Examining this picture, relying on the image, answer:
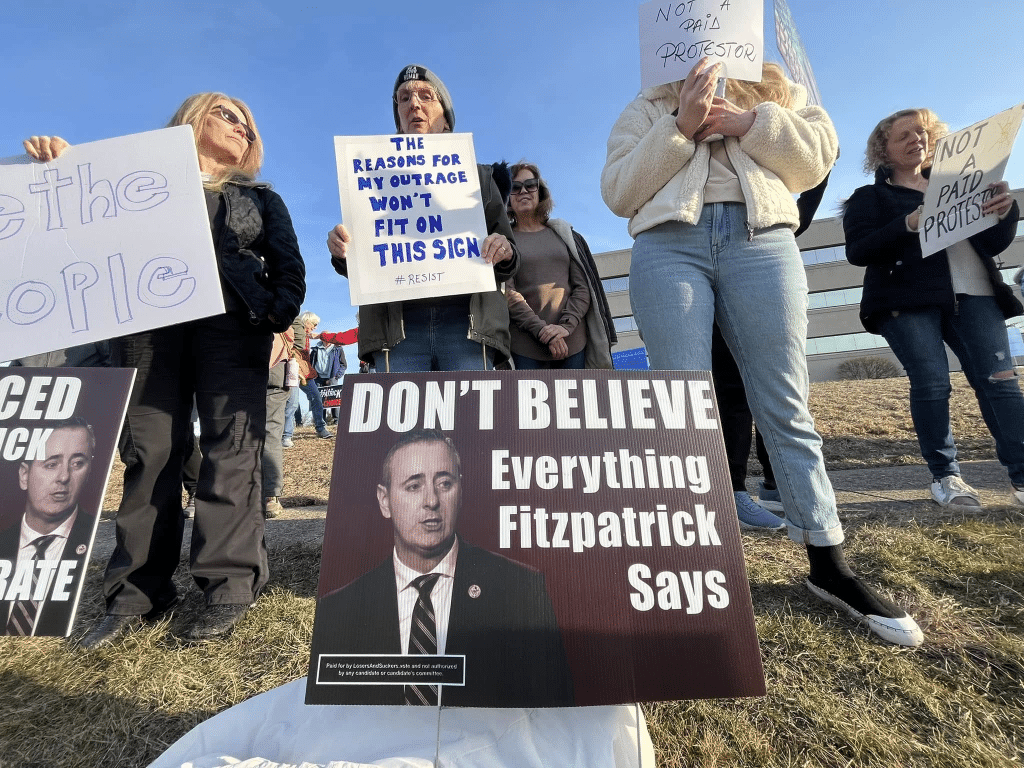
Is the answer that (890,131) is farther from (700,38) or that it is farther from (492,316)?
(492,316)

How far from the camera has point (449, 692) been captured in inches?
35.5

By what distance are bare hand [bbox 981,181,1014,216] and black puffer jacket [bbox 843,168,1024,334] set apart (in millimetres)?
57

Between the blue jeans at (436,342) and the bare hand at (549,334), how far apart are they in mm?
694

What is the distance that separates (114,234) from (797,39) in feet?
9.24

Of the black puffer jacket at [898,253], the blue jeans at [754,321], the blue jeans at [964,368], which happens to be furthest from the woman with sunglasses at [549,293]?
the blue jeans at [964,368]

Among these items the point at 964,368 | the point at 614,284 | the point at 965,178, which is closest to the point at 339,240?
the point at 965,178

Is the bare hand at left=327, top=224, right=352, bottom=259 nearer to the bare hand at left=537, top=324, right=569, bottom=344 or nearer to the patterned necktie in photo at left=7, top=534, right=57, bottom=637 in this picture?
the bare hand at left=537, top=324, right=569, bottom=344

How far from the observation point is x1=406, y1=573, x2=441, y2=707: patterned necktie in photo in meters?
0.90

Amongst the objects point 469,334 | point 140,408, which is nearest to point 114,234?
point 140,408

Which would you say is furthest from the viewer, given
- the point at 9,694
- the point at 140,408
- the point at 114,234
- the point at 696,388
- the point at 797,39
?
the point at 797,39

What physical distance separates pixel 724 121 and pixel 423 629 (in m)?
1.61

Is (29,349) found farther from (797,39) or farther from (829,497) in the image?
(797,39)

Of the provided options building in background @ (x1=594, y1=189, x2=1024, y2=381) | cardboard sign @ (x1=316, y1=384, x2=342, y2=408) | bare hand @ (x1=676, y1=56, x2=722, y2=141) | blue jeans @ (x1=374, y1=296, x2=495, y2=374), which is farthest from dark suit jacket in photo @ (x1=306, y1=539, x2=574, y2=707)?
building in background @ (x1=594, y1=189, x2=1024, y2=381)

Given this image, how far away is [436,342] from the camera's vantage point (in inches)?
73.2
